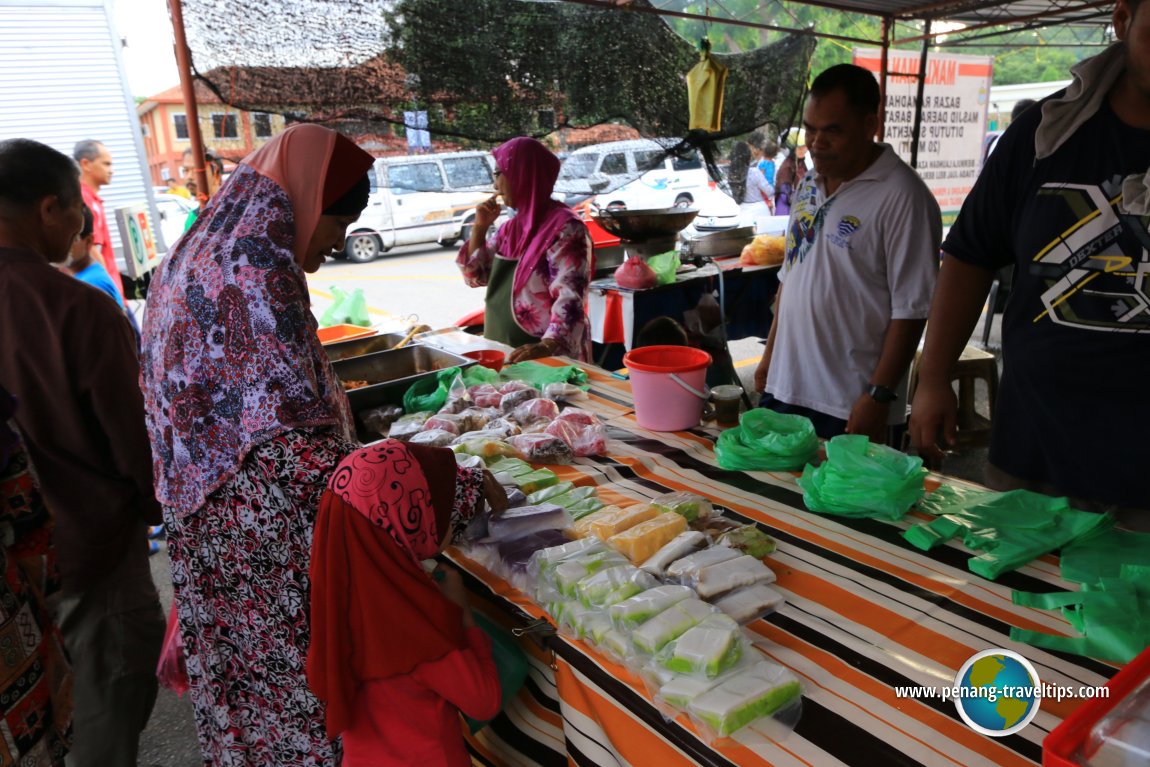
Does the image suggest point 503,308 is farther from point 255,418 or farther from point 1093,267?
point 1093,267

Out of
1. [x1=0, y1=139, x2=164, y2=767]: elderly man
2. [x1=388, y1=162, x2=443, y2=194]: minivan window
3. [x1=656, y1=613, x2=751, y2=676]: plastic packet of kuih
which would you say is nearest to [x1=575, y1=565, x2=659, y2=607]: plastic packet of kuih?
[x1=656, y1=613, x2=751, y2=676]: plastic packet of kuih

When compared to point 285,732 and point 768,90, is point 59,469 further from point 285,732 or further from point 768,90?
point 768,90

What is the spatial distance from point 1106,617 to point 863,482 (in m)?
0.51

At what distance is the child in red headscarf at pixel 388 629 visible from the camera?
1.26 metres

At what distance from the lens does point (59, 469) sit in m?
1.94

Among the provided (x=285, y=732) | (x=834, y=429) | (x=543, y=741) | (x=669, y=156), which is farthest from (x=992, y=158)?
(x=669, y=156)

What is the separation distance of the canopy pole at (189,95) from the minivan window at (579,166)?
8.47 ft

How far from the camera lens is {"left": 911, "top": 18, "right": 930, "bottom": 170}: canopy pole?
740cm

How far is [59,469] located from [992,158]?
2626 mm

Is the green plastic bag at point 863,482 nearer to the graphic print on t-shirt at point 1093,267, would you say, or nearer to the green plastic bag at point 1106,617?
the green plastic bag at point 1106,617

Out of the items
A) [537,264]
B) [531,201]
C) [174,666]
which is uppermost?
[531,201]

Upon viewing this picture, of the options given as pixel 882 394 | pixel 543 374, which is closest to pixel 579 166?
pixel 543 374

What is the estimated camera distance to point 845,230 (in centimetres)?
231

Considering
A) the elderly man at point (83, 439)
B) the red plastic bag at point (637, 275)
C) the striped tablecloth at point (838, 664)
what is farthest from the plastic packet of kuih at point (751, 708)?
the red plastic bag at point (637, 275)
